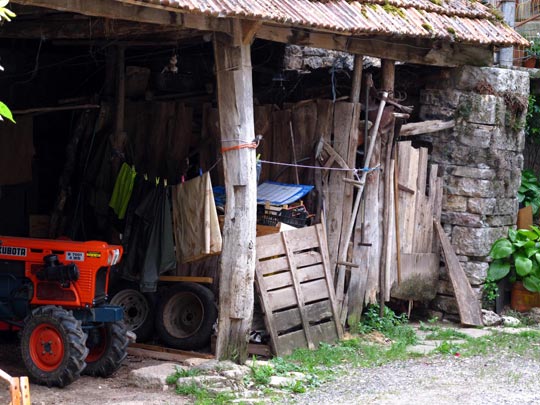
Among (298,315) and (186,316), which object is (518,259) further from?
(186,316)

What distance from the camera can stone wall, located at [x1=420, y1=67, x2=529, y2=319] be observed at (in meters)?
11.7

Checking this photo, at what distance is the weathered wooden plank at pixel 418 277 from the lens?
11391 mm

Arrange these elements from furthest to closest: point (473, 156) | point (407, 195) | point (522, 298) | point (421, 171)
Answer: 1. point (522, 298)
2. point (473, 156)
3. point (421, 171)
4. point (407, 195)

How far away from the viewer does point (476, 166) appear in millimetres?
11703

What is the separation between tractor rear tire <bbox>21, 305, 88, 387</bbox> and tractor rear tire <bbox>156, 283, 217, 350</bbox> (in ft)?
5.78

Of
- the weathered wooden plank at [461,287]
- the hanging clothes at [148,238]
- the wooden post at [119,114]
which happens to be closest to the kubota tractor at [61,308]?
the hanging clothes at [148,238]

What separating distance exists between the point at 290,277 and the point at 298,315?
1.32 feet

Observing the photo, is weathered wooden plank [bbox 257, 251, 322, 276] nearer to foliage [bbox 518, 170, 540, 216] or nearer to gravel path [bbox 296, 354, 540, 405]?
gravel path [bbox 296, 354, 540, 405]

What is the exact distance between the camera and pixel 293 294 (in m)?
9.78

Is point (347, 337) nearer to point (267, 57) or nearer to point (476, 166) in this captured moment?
point (476, 166)

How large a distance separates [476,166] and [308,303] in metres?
3.16

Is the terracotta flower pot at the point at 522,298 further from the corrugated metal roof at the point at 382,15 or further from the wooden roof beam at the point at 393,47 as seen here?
the corrugated metal roof at the point at 382,15

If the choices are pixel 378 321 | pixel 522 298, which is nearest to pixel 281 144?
pixel 378 321

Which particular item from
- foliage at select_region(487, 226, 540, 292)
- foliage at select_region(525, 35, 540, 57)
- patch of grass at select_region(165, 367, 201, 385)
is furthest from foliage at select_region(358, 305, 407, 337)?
foliage at select_region(525, 35, 540, 57)
